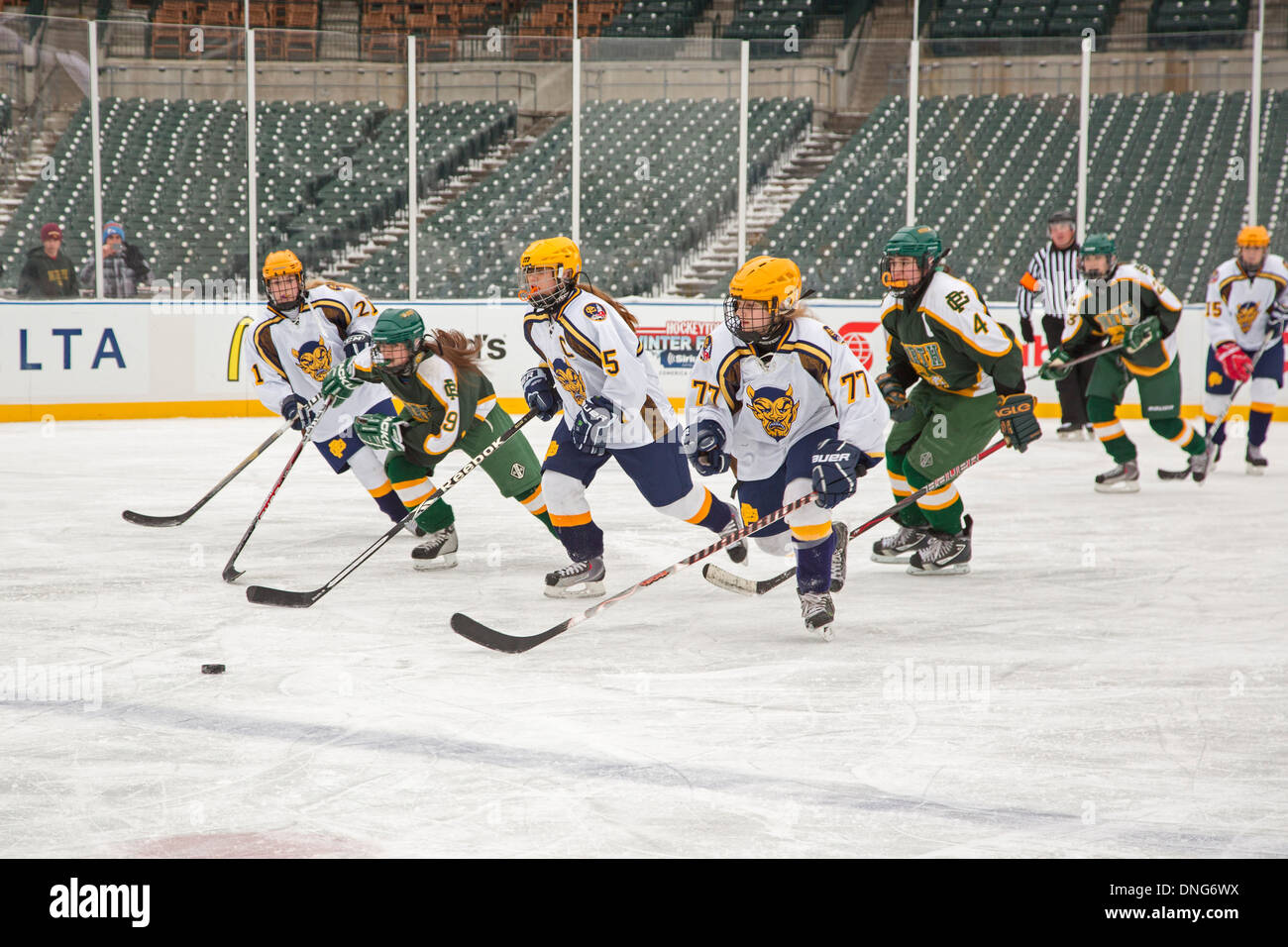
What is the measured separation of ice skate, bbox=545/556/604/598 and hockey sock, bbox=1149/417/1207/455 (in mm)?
3550

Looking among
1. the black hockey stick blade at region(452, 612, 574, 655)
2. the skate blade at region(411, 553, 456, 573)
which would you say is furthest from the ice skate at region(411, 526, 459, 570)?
the black hockey stick blade at region(452, 612, 574, 655)

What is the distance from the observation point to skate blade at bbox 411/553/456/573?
4.68m

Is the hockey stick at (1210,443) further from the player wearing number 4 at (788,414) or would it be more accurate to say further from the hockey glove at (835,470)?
the hockey glove at (835,470)

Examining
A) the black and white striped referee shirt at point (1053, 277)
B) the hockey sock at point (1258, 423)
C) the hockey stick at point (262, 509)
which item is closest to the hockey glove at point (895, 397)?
the hockey stick at point (262, 509)

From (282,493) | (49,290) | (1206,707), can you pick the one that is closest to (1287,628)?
(1206,707)

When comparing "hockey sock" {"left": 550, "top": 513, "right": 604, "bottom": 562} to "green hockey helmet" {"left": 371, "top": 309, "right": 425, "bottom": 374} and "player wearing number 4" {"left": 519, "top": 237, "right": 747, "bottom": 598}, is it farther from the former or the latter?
"green hockey helmet" {"left": 371, "top": 309, "right": 425, "bottom": 374}

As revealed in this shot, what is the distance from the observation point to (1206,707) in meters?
3.01

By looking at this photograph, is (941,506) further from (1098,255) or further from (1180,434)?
(1180,434)

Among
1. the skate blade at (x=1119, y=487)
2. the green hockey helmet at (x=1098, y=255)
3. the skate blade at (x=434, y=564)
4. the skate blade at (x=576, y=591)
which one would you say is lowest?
the skate blade at (x=1119, y=487)

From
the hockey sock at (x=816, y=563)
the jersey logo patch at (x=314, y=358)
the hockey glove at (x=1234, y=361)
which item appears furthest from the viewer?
the hockey glove at (x=1234, y=361)

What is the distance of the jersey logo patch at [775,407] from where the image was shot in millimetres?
3648

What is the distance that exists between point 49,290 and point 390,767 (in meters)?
7.41

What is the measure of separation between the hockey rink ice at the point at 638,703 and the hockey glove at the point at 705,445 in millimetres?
449
